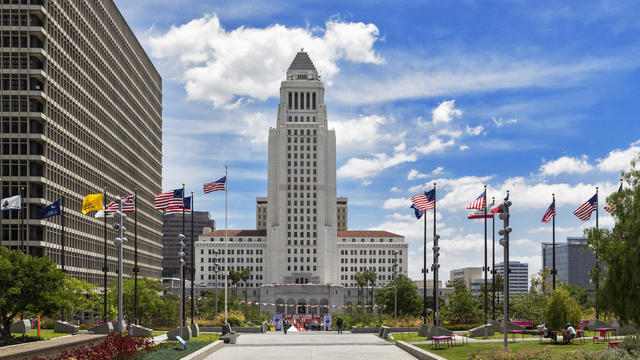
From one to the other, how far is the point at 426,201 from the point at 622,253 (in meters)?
22.6

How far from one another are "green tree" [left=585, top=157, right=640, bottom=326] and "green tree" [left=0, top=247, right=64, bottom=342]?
3341 centimetres

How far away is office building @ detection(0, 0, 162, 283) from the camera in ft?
283

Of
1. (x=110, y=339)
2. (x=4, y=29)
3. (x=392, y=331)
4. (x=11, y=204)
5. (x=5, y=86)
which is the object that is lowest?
(x=392, y=331)

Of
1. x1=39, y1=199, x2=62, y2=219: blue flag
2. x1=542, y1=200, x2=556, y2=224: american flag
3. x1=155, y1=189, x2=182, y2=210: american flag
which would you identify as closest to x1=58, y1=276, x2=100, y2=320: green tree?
x1=39, y1=199, x2=62, y2=219: blue flag

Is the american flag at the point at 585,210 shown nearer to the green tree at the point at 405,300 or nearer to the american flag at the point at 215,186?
the american flag at the point at 215,186

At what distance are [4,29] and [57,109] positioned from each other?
432 inches

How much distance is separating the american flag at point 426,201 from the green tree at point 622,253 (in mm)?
19545

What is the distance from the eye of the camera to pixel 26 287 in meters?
49.0

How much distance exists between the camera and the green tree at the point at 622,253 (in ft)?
115

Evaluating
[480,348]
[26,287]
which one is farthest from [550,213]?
[26,287]

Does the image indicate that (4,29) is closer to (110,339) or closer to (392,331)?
(392,331)

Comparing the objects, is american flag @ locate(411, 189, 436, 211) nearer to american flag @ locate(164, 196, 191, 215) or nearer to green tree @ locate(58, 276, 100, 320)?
american flag @ locate(164, 196, 191, 215)

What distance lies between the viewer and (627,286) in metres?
35.7

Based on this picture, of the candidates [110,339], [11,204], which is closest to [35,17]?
[11,204]
